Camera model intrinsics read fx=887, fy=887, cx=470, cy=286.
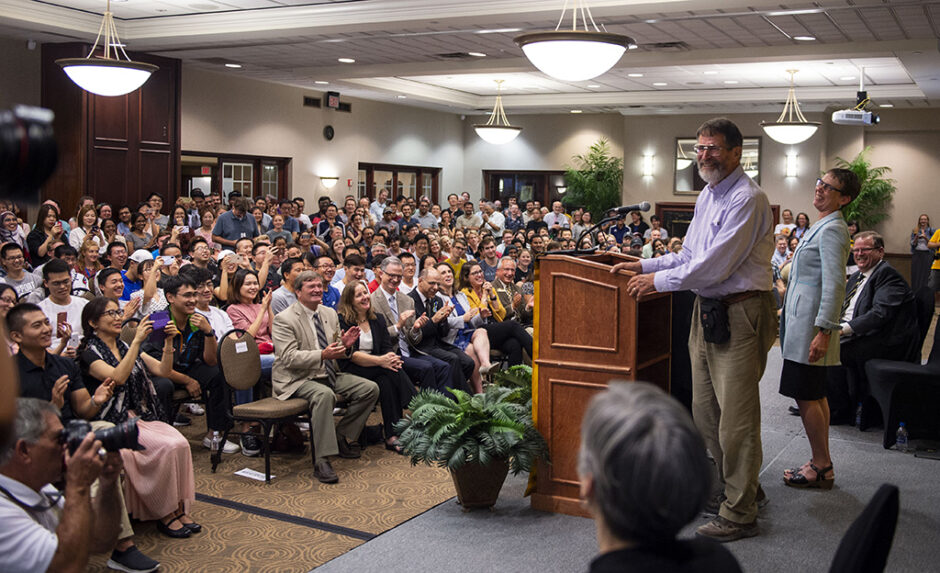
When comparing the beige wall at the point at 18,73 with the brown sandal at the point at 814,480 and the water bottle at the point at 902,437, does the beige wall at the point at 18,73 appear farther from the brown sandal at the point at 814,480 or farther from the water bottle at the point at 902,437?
the water bottle at the point at 902,437

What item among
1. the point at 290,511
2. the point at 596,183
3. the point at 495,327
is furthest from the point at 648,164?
the point at 290,511

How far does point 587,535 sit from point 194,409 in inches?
139

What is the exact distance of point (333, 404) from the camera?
16.7 feet

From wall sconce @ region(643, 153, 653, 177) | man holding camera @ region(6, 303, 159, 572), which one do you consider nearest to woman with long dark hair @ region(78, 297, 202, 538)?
man holding camera @ region(6, 303, 159, 572)

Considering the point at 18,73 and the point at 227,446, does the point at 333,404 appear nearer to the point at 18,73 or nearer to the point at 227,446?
the point at 227,446

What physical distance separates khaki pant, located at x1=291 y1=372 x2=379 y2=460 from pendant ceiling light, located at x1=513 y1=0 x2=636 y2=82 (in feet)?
8.47

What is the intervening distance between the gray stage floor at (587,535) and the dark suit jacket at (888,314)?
112 cm

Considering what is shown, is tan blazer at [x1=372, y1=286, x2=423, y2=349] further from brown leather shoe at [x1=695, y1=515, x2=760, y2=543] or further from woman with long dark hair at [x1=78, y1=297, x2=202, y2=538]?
brown leather shoe at [x1=695, y1=515, x2=760, y2=543]

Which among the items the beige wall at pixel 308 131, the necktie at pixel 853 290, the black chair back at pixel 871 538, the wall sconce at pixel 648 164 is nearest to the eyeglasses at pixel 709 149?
the black chair back at pixel 871 538

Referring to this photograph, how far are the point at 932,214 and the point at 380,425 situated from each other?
15197 millimetres

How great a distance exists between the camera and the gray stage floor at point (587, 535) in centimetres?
352

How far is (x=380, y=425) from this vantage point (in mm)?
5695

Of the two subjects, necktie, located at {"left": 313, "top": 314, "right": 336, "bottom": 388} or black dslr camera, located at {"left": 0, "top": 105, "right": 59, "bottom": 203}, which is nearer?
black dslr camera, located at {"left": 0, "top": 105, "right": 59, "bottom": 203}

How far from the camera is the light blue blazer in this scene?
4.10 meters
